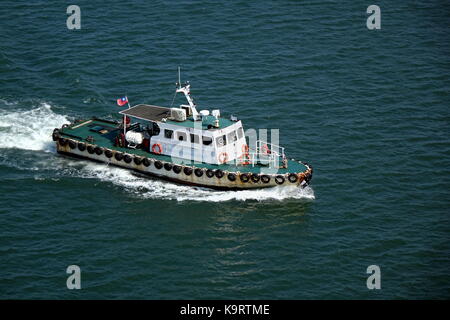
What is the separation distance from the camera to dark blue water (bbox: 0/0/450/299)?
5088cm

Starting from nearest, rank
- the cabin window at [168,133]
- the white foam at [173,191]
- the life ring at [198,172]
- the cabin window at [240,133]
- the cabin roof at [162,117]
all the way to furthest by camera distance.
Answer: the white foam at [173,191], the life ring at [198,172], the cabin roof at [162,117], the cabin window at [240,133], the cabin window at [168,133]

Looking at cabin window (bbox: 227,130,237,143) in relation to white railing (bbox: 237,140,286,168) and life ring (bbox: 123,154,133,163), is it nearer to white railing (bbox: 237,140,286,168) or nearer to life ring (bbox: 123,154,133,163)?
white railing (bbox: 237,140,286,168)

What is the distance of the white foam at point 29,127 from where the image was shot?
65938mm

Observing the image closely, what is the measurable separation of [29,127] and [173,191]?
1592cm

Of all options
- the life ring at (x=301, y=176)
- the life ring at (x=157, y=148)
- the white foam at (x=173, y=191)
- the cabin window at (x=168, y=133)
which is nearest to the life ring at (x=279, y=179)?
the white foam at (x=173, y=191)

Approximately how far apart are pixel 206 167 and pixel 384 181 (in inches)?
530

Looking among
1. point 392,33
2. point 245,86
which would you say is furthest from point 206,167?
point 392,33

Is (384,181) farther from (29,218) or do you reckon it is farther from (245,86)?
(29,218)

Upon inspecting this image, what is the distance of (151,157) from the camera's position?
61656 mm

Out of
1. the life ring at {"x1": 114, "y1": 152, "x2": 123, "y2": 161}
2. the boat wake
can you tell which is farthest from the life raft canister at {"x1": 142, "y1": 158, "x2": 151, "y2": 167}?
the life ring at {"x1": 114, "y1": 152, "x2": 123, "y2": 161}

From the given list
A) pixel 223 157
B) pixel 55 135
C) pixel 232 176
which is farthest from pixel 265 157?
pixel 55 135

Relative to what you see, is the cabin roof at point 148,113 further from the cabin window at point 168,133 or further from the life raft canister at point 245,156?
the life raft canister at point 245,156

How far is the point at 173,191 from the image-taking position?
197 feet

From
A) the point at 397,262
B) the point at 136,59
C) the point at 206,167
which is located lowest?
the point at 397,262
